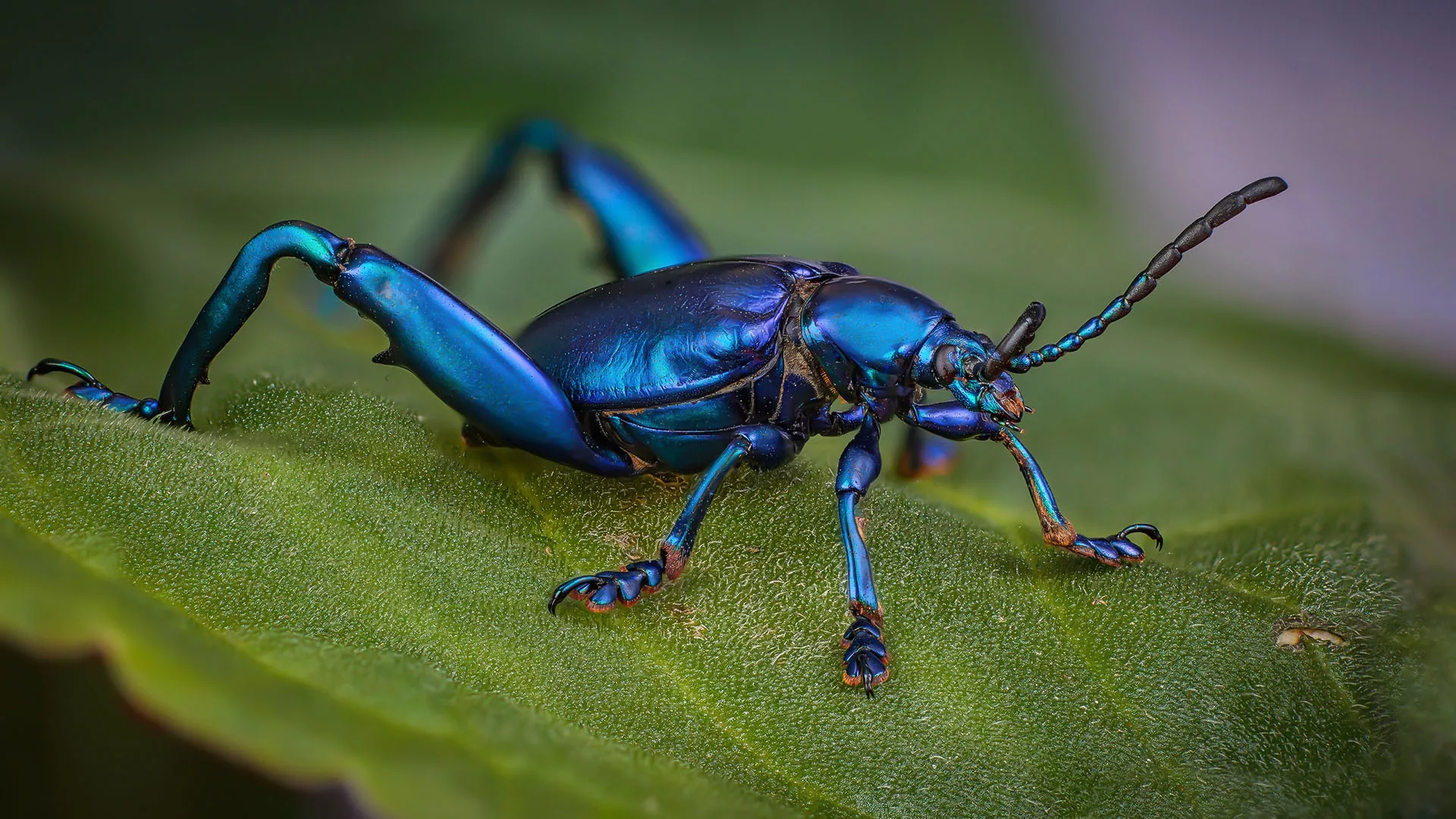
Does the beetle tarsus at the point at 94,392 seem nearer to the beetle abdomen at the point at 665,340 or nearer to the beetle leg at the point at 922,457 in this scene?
the beetle abdomen at the point at 665,340

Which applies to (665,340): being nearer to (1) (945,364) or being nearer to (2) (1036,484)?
(1) (945,364)

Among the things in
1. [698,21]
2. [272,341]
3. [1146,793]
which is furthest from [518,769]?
[698,21]

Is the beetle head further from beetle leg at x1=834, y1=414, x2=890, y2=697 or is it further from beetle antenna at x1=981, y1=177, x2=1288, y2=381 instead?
beetle leg at x1=834, y1=414, x2=890, y2=697

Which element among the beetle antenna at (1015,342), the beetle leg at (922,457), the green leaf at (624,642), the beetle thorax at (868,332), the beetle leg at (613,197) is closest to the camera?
the green leaf at (624,642)

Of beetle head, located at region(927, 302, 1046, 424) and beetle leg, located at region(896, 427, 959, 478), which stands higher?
beetle leg, located at region(896, 427, 959, 478)

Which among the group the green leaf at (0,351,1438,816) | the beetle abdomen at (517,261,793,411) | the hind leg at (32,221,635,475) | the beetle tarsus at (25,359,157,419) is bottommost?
the green leaf at (0,351,1438,816)

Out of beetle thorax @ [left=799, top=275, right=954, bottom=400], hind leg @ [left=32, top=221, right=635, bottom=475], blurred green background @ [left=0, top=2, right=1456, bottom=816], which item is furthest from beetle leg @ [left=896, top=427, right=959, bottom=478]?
hind leg @ [left=32, top=221, right=635, bottom=475]

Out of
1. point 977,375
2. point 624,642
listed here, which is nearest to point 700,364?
point 977,375

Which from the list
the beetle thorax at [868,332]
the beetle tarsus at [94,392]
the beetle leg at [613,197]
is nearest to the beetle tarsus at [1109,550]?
the beetle thorax at [868,332]
